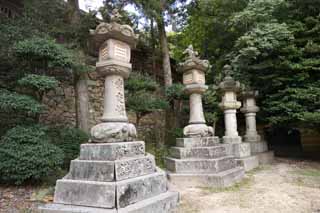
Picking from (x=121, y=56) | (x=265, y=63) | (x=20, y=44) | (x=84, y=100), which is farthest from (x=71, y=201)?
(x=265, y=63)

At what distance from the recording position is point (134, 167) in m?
3.29

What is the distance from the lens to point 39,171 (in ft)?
14.0

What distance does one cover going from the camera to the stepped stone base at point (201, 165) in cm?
474

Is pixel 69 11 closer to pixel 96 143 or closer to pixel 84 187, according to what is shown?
pixel 96 143

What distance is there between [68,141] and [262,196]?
3.97 metres

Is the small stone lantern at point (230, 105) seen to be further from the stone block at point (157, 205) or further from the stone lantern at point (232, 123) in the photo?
the stone block at point (157, 205)

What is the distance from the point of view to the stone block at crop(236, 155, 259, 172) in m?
6.21

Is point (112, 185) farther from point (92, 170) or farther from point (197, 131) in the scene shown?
point (197, 131)

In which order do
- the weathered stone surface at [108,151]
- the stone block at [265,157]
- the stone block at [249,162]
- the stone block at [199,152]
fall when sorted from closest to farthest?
1. the weathered stone surface at [108,151]
2. the stone block at [199,152]
3. the stone block at [249,162]
4. the stone block at [265,157]

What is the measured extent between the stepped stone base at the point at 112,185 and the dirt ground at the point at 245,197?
0.51 metres

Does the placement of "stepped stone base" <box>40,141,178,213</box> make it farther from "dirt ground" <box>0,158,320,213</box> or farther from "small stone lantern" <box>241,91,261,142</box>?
"small stone lantern" <box>241,91,261,142</box>

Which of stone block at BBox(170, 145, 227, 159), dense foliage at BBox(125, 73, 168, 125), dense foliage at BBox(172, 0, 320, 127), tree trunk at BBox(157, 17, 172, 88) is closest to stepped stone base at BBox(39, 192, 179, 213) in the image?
stone block at BBox(170, 145, 227, 159)

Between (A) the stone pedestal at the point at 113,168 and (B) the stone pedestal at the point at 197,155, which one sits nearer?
(A) the stone pedestal at the point at 113,168

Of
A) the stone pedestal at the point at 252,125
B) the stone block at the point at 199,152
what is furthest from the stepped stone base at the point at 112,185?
the stone pedestal at the point at 252,125
